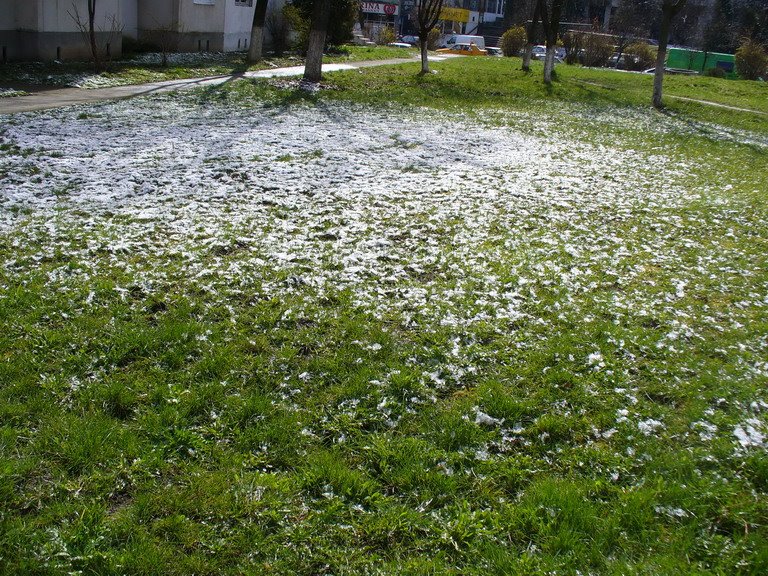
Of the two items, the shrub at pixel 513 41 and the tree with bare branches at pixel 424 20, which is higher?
the shrub at pixel 513 41

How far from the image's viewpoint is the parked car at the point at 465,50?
46.9 metres

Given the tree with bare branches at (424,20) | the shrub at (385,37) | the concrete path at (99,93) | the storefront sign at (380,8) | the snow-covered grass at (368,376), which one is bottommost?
the snow-covered grass at (368,376)

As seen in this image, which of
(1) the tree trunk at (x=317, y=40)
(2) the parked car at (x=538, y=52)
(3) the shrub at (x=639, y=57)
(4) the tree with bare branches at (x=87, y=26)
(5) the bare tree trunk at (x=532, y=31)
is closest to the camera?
(4) the tree with bare branches at (x=87, y=26)

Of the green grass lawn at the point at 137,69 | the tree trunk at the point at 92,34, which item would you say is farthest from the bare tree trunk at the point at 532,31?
the tree trunk at the point at 92,34

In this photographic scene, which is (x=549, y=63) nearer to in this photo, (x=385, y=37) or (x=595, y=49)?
(x=595, y=49)

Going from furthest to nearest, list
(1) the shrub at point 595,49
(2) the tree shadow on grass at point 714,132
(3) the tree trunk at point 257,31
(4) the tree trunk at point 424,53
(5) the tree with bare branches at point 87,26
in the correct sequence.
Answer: (1) the shrub at point 595,49, (4) the tree trunk at point 424,53, (3) the tree trunk at point 257,31, (5) the tree with bare branches at point 87,26, (2) the tree shadow on grass at point 714,132

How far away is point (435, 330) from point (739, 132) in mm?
16210

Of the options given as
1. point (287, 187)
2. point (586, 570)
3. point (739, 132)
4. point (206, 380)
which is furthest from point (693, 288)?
point (739, 132)

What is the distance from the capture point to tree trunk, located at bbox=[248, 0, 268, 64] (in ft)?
72.3

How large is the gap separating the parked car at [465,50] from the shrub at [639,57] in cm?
1043

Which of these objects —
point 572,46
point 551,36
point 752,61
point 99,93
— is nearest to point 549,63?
point 551,36

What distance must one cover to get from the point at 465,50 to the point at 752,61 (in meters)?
20.6

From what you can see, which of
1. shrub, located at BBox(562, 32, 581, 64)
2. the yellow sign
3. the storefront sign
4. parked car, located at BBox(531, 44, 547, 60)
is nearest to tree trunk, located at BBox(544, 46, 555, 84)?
shrub, located at BBox(562, 32, 581, 64)

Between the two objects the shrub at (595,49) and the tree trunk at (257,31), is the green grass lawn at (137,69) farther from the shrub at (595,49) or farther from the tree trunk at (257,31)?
the shrub at (595,49)
